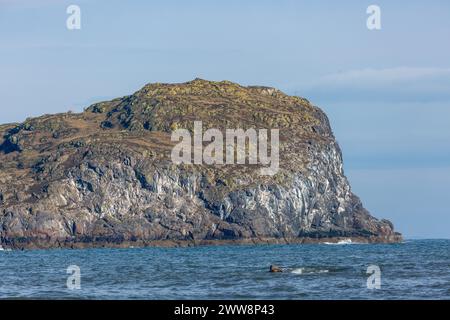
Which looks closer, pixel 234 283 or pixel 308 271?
pixel 234 283

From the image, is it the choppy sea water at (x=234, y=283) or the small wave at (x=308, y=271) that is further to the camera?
the small wave at (x=308, y=271)

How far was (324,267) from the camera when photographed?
12519 centimetres

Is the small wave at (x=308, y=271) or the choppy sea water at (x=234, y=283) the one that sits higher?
the choppy sea water at (x=234, y=283)

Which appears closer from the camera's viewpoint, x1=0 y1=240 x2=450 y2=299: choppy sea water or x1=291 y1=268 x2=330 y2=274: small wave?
x1=0 y1=240 x2=450 y2=299: choppy sea water

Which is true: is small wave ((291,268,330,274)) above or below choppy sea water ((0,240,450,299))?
below

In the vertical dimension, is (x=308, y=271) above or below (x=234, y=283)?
below

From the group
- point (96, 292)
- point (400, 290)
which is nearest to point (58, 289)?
point (96, 292)
